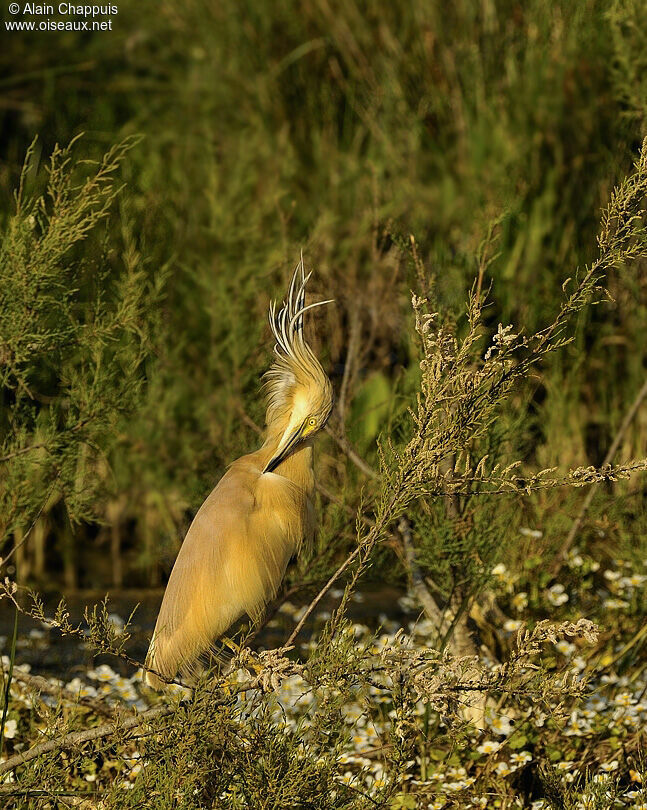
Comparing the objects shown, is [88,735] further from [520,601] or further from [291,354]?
[520,601]

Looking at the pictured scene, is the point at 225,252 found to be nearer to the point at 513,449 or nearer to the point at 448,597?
the point at 513,449

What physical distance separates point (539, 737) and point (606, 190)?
2175 millimetres

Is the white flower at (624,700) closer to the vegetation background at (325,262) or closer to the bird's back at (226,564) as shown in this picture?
the vegetation background at (325,262)

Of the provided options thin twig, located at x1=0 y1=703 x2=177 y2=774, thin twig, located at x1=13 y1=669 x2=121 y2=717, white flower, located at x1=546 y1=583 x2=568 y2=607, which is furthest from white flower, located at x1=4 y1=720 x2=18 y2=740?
white flower, located at x1=546 y1=583 x2=568 y2=607

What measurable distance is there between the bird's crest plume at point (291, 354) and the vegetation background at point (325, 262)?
1.63 ft

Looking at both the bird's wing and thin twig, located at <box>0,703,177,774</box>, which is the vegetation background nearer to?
the bird's wing

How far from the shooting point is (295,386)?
Result: 110 inches

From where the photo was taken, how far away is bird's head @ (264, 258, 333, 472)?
2705 mm

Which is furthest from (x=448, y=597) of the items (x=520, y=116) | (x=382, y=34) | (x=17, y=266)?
(x=382, y=34)

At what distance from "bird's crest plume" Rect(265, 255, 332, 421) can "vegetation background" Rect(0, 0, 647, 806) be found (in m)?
0.50

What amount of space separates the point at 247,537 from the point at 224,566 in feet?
0.30

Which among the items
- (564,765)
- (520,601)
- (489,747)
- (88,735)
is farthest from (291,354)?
(520,601)

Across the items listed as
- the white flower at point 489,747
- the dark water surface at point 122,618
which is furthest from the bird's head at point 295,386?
the dark water surface at point 122,618

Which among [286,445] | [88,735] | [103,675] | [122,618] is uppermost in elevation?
[286,445]
